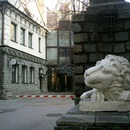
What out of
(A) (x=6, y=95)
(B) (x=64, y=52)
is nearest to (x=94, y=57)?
(A) (x=6, y=95)

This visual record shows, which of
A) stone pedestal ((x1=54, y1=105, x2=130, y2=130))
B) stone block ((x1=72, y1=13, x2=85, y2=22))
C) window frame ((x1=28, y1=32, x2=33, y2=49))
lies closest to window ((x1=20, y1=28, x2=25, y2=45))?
window frame ((x1=28, y1=32, x2=33, y2=49))

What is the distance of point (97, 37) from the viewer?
28.0 feet

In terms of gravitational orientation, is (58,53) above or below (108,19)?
above

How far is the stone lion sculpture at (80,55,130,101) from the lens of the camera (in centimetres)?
438

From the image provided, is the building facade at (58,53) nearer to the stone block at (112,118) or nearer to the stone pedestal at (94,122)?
the stone block at (112,118)

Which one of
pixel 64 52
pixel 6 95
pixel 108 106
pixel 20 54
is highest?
pixel 64 52

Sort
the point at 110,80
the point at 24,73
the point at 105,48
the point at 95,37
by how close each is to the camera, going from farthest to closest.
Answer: the point at 24,73
the point at 95,37
the point at 105,48
the point at 110,80

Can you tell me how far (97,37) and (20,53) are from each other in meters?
20.5

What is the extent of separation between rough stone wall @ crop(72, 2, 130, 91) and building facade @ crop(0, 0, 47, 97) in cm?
1664

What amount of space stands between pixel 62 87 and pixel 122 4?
107 feet

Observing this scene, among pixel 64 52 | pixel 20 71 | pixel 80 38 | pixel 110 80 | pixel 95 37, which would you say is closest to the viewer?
pixel 110 80

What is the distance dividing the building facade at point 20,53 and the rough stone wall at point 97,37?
16.6 meters

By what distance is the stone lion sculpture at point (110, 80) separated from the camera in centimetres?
438

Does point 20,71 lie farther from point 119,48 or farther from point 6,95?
point 119,48
